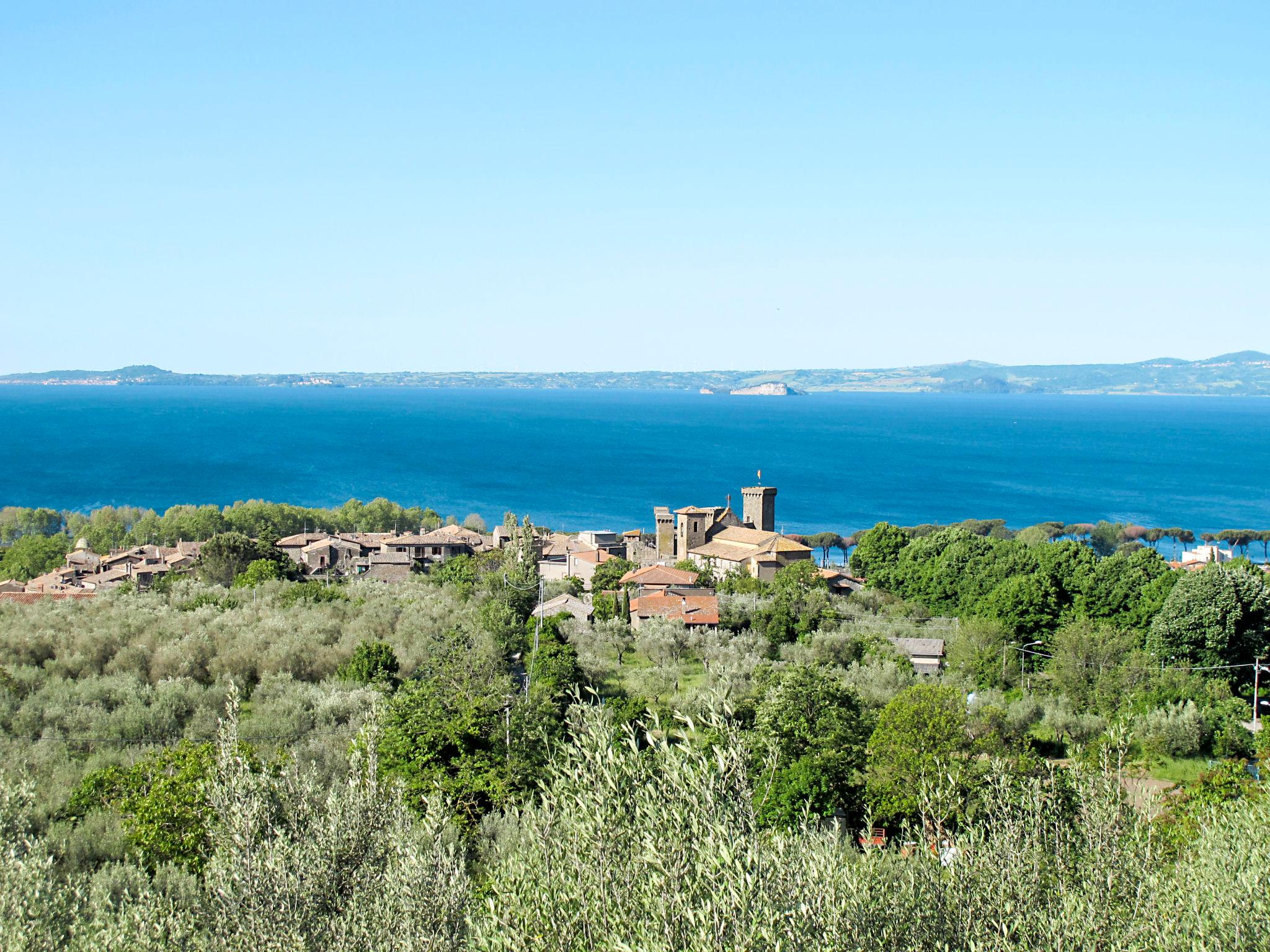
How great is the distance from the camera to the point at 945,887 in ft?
31.7

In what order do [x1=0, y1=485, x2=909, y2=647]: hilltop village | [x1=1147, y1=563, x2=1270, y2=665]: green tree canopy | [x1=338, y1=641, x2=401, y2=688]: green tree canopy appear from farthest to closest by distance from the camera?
[x1=0, y1=485, x2=909, y2=647]: hilltop village → [x1=1147, y1=563, x2=1270, y2=665]: green tree canopy → [x1=338, y1=641, x2=401, y2=688]: green tree canopy

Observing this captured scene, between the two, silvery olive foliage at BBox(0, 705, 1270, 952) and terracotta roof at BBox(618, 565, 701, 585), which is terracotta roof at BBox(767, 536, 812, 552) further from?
silvery olive foliage at BBox(0, 705, 1270, 952)

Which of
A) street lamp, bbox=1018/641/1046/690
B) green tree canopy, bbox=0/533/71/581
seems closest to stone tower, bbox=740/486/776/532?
street lamp, bbox=1018/641/1046/690

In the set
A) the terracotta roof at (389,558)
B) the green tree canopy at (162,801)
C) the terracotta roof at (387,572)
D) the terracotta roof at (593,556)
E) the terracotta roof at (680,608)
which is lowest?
the terracotta roof at (387,572)

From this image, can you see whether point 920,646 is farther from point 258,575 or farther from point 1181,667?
point 258,575

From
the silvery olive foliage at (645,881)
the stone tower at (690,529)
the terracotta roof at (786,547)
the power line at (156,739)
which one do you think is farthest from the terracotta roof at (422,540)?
the silvery olive foliage at (645,881)

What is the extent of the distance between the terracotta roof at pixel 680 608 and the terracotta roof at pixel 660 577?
6.00 ft

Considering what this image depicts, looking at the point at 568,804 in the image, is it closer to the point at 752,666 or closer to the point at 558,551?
the point at 752,666

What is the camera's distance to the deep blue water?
293ft

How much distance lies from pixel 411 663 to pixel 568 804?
19.1 metres

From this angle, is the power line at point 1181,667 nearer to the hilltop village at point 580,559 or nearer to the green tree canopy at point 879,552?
the hilltop village at point 580,559

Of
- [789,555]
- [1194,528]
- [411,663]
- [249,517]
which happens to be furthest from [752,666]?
[1194,528]

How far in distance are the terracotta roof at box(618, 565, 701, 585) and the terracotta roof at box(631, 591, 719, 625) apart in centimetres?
183

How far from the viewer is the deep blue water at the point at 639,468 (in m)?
89.2
